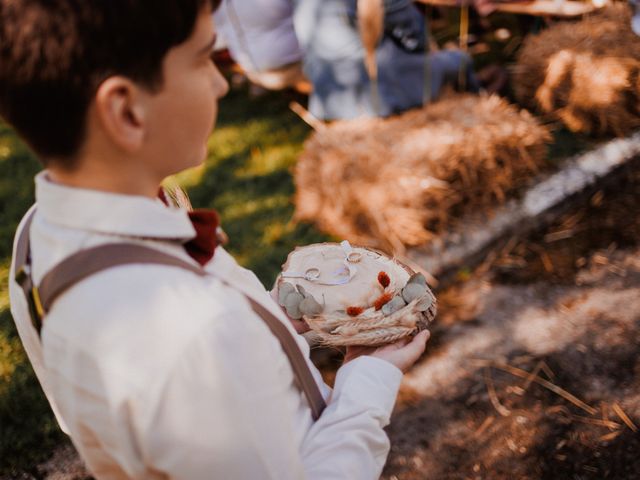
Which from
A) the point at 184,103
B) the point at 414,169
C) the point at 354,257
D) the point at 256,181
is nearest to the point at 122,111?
the point at 184,103

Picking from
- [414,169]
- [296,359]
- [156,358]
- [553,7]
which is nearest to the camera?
[156,358]

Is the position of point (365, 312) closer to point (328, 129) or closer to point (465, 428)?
point (465, 428)

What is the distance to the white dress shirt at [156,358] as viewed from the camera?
733 mm

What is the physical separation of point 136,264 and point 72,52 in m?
0.26

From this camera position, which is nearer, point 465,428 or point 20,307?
point 20,307

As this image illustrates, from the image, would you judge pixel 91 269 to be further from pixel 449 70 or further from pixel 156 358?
pixel 449 70

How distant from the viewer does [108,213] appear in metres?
0.80

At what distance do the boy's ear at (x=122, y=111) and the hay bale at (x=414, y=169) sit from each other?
2.42 meters

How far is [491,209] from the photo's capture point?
3.39 m

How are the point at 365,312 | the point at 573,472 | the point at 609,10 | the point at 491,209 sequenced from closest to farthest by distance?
the point at 365,312 < the point at 573,472 < the point at 491,209 < the point at 609,10

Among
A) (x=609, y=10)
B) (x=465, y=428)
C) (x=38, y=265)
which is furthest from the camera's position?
(x=609, y=10)

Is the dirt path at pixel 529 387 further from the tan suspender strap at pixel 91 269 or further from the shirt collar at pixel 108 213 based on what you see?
the shirt collar at pixel 108 213

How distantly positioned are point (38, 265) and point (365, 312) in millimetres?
759

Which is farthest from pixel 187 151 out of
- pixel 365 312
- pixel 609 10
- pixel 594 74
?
pixel 609 10
